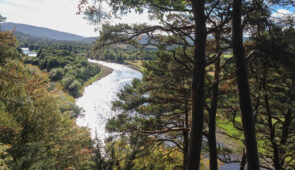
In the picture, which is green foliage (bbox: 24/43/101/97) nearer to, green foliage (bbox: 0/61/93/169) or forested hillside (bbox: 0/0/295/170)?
forested hillside (bbox: 0/0/295/170)

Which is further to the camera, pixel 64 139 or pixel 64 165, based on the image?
pixel 64 139

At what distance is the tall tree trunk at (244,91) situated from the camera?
2.92 meters

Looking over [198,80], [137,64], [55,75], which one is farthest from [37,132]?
[55,75]

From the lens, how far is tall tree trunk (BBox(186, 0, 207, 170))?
325 cm

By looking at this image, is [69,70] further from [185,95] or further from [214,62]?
[214,62]

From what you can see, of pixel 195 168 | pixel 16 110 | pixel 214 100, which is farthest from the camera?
pixel 16 110

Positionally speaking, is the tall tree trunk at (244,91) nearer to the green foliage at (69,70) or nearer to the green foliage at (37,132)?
the green foliage at (37,132)

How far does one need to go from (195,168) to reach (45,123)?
383 inches

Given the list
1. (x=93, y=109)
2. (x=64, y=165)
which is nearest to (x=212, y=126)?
(x=64, y=165)

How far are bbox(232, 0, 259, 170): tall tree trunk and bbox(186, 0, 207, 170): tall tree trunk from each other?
541 millimetres

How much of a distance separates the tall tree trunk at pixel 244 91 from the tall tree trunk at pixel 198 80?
541 millimetres

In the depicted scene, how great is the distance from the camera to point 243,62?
295cm

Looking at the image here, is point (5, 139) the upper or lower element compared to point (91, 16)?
lower

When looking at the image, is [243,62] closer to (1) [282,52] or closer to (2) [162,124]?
(1) [282,52]
